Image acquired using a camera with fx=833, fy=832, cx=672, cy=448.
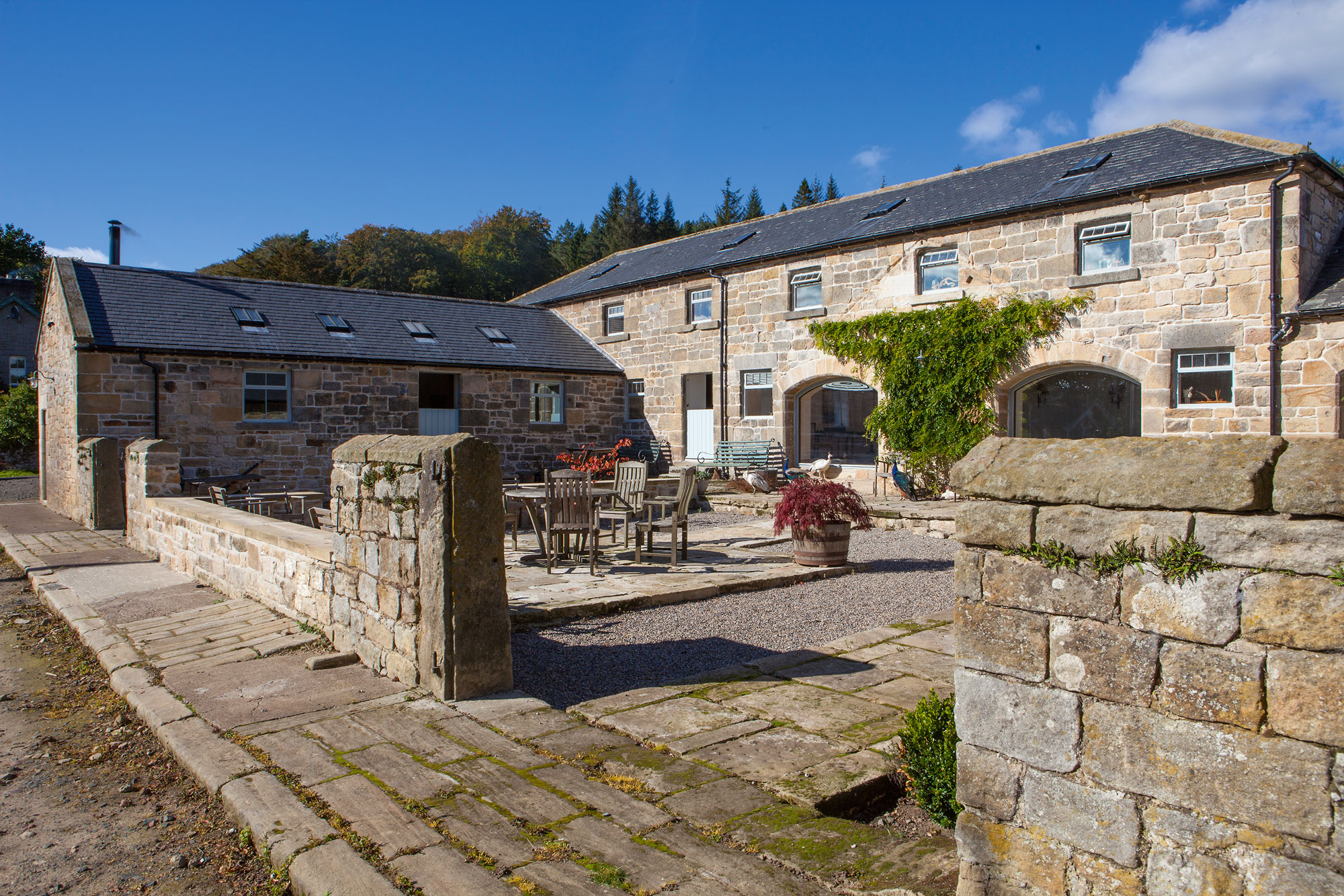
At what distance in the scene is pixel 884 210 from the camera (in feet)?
56.8

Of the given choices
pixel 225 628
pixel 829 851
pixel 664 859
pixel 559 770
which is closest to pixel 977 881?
pixel 829 851

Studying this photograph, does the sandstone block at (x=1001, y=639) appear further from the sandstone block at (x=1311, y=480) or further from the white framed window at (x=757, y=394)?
the white framed window at (x=757, y=394)

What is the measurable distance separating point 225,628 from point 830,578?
18.8 ft

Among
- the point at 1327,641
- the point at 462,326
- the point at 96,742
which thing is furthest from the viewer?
the point at 462,326

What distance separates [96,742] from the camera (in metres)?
4.64

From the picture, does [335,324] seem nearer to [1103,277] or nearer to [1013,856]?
[1103,277]

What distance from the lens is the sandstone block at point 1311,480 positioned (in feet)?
6.43

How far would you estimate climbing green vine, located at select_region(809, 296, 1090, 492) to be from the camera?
14039mm

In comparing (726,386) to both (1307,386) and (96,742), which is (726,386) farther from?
(96,742)

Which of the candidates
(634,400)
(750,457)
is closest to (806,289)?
(750,457)

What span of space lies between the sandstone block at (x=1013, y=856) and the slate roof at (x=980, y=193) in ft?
41.3

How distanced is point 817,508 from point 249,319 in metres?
13.5

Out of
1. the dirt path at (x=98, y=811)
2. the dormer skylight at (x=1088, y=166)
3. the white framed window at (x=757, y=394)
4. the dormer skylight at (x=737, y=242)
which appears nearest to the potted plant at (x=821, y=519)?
the dirt path at (x=98, y=811)

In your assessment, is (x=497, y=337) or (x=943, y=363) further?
(x=497, y=337)
